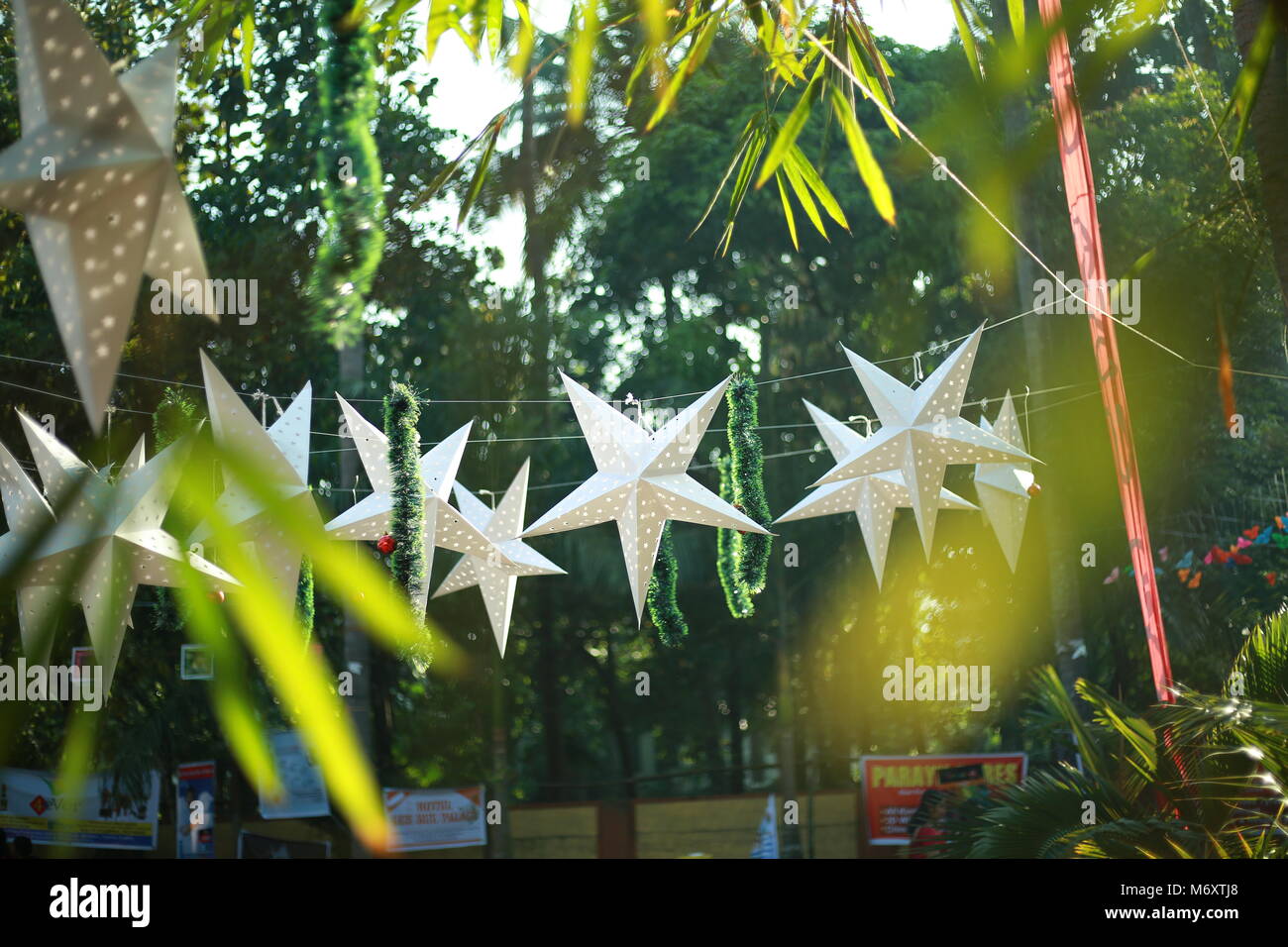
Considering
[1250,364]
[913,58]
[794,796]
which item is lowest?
[794,796]

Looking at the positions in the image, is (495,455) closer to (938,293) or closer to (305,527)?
(938,293)

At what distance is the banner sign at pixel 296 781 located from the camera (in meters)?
12.6

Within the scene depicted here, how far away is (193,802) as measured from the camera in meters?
12.4

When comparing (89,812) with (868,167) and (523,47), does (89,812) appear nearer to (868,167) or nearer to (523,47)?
(523,47)

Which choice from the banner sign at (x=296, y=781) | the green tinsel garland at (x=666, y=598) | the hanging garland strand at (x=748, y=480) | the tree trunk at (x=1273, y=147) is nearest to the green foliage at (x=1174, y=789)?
the tree trunk at (x=1273, y=147)

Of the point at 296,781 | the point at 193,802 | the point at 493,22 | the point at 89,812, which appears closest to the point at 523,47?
the point at 493,22

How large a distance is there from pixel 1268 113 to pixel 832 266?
1244cm

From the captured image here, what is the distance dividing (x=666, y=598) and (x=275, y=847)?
24.6 feet

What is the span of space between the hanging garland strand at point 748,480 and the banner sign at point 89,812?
23.5 ft

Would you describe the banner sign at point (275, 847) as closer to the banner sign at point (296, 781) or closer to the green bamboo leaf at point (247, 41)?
the banner sign at point (296, 781)

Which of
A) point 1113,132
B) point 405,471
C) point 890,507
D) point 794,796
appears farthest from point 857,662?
point 405,471

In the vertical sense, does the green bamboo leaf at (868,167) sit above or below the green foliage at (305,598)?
above

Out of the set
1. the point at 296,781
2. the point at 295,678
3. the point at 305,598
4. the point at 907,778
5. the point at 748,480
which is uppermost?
the point at 748,480
